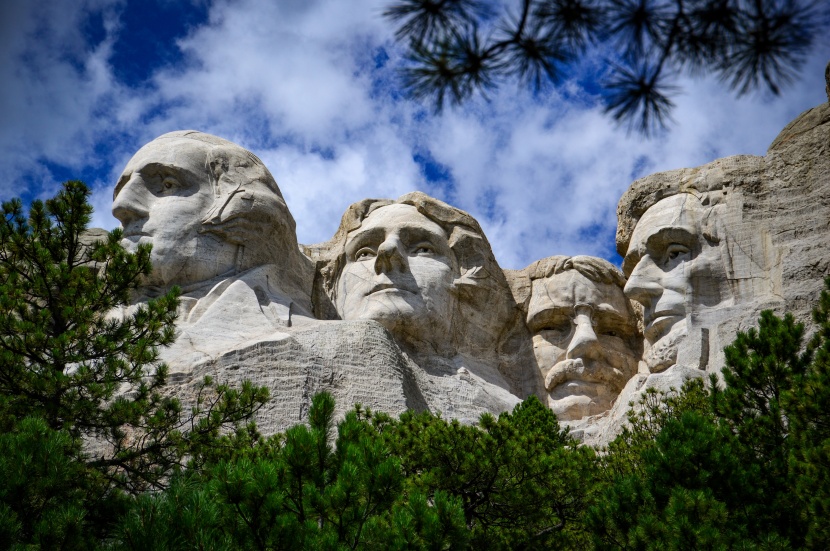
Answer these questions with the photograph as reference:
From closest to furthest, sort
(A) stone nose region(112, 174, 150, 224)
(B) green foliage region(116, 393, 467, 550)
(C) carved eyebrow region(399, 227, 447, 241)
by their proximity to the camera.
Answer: (B) green foliage region(116, 393, 467, 550), (A) stone nose region(112, 174, 150, 224), (C) carved eyebrow region(399, 227, 447, 241)

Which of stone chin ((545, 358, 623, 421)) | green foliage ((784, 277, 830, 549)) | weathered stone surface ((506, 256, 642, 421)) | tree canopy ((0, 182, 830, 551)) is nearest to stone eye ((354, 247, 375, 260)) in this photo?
weathered stone surface ((506, 256, 642, 421))

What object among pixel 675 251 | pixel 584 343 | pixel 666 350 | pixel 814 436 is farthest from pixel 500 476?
pixel 675 251

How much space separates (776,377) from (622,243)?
657 cm

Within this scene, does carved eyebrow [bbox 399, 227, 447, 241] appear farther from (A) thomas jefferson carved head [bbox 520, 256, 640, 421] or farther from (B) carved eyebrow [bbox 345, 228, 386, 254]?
(A) thomas jefferson carved head [bbox 520, 256, 640, 421]

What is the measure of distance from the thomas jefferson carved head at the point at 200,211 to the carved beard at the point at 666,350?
4.69 metres

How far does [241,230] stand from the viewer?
636 inches

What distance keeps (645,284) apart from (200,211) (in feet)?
18.2

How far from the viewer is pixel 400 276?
656 inches

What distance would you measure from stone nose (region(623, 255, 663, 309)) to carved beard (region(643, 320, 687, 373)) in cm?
54

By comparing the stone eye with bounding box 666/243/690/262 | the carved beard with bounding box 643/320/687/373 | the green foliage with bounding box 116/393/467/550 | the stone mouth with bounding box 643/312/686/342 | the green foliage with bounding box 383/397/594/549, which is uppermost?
the stone eye with bounding box 666/243/690/262

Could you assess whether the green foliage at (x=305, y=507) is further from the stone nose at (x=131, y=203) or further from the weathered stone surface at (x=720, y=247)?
the stone nose at (x=131, y=203)

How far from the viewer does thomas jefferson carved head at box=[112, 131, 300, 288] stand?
1584cm

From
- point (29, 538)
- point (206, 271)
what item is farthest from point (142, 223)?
point (29, 538)

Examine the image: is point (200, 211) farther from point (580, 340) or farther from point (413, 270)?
point (580, 340)
